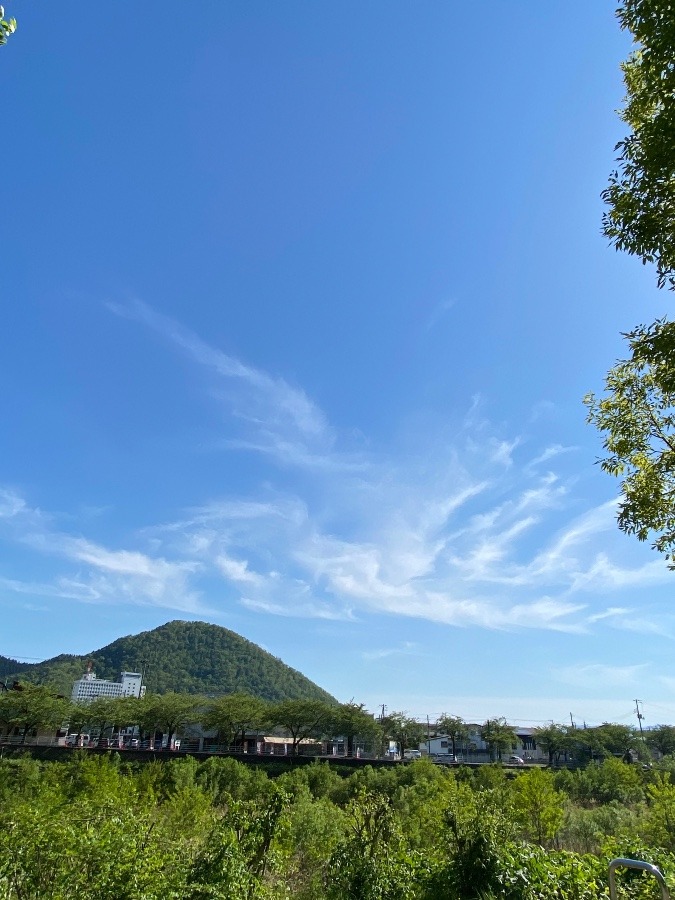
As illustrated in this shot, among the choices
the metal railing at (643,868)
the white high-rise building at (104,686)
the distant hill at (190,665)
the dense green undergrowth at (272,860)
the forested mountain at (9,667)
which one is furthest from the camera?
the forested mountain at (9,667)

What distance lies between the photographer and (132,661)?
173000 millimetres

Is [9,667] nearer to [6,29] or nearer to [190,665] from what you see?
[190,665]

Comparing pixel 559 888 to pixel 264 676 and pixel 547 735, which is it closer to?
pixel 547 735

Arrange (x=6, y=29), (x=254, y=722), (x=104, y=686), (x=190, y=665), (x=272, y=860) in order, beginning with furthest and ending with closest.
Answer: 1. (x=190, y=665)
2. (x=104, y=686)
3. (x=254, y=722)
4. (x=272, y=860)
5. (x=6, y=29)

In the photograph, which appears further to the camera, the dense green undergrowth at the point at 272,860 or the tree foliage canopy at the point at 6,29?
the dense green undergrowth at the point at 272,860

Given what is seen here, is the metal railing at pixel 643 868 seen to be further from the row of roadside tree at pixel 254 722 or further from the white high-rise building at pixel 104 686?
the white high-rise building at pixel 104 686

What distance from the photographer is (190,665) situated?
16750 centimetres

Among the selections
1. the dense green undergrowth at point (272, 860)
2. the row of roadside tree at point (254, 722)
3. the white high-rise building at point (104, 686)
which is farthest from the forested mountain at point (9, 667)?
the dense green undergrowth at point (272, 860)

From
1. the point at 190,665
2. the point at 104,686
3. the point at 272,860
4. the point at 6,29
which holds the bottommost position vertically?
the point at 272,860

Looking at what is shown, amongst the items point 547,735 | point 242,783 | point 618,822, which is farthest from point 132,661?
point 618,822

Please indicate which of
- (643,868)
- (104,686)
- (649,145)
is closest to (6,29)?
(649,145)

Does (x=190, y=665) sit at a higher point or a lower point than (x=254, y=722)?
higher

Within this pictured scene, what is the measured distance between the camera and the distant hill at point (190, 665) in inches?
5960

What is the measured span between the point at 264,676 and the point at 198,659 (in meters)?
26.4
